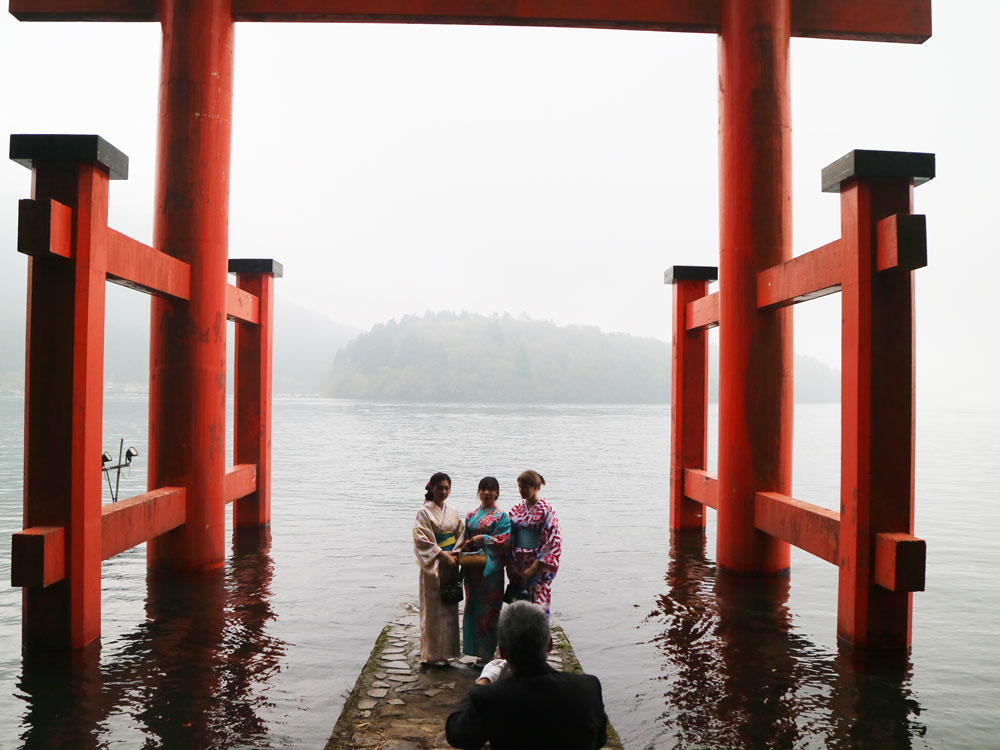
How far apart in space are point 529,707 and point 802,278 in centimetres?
576

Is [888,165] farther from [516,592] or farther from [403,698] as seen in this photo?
[403,698]

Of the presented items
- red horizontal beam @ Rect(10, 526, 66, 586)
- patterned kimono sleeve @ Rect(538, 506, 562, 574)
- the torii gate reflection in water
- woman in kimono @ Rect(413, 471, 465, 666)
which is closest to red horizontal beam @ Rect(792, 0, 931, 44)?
the torii gate reflection in water

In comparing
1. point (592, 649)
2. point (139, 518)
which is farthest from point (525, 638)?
point (139, 518)

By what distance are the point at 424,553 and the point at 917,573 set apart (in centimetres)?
345

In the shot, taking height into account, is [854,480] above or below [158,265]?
below

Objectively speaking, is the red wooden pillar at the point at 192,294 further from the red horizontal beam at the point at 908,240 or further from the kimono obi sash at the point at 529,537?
the red horizontal beam at the point at 908,240

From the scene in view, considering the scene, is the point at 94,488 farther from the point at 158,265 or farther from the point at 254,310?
the point at 254,310

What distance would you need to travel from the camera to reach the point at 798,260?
24.4ft

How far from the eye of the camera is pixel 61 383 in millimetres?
6090

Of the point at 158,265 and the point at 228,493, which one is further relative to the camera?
the point at 228,493

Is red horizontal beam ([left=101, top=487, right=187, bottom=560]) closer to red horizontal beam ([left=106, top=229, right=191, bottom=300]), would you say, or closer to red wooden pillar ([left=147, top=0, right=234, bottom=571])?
red wooden pillar ([left=147, top=0, right=234, bottom=571])

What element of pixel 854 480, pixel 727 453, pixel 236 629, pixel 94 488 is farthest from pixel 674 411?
pixel 94 488

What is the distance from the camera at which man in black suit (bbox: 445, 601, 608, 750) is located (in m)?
2.55

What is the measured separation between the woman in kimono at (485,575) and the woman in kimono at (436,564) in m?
0.11
